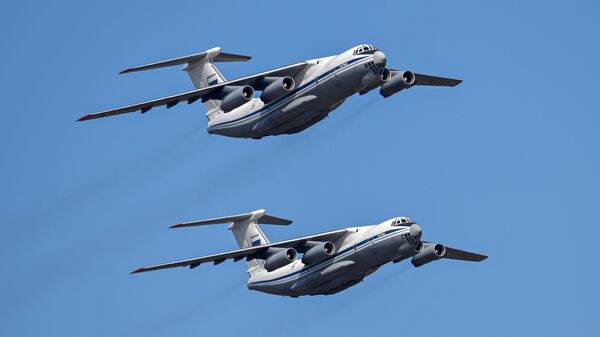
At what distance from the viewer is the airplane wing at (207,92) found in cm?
3316

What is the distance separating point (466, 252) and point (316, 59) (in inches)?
301

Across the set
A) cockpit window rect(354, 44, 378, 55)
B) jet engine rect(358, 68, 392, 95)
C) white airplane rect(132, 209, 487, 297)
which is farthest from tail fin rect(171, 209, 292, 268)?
cockpit window rect(354, 44, 378, 55)

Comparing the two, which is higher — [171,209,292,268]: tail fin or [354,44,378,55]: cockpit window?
[354,44,378,55]: cockpit window

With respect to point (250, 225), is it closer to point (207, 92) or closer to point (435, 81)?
point (207, 92)

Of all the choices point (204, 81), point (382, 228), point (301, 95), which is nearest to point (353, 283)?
point (382, 228)

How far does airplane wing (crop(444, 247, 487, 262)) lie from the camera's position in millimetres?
37531

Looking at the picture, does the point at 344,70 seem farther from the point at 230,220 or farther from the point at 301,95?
the point at 230,220

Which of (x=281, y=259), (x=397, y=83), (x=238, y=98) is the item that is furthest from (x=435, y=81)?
(x=281, y=259)

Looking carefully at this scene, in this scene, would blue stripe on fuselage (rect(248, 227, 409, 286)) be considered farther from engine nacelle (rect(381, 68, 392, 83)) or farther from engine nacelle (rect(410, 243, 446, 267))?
engine nacelle (rect(381, 68, 392, 83))

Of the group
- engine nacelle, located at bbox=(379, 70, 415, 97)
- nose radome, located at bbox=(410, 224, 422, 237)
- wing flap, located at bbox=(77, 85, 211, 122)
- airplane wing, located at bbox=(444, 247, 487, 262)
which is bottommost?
airplane wing, located at bbox=(444, 247, 487, 262)

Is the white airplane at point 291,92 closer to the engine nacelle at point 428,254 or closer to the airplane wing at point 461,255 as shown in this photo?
the engine nacelle at point 428,254

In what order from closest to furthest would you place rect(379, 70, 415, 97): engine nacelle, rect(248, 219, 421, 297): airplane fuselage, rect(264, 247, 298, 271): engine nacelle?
rect(248, 219, 421, 297): airplane fuselage
rect(264, 247, 298, 271): engine nacelle
rect(379, 70, 415, 97): engine nacelle

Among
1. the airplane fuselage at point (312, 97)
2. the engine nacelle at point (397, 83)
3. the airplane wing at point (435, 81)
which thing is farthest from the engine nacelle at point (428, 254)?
the airplane wing at point (435, 81)

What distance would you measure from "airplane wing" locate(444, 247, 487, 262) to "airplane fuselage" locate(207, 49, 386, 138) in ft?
21.0
